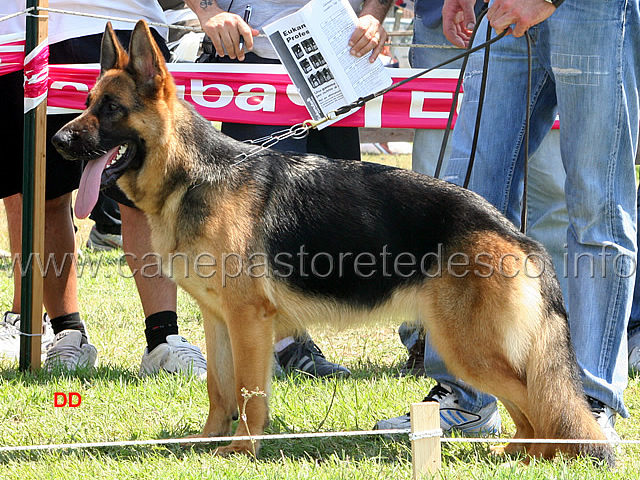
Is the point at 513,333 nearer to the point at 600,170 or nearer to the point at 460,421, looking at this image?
the point at 460,421

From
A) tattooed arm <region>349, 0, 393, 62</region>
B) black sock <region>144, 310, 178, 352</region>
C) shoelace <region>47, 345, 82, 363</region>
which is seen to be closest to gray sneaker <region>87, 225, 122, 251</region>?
shoelace <region>47, 345, 82, 363</region>

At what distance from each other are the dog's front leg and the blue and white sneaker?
0.57 m

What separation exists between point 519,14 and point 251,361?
1700 mm

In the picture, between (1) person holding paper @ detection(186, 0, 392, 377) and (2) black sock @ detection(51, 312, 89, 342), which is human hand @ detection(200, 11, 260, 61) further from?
(2) black sock @ detection(51, 312, 89, 342)

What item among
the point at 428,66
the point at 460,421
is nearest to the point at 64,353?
the point at 460,421

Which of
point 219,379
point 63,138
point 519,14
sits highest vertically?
point 519,14

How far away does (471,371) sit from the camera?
112 inches

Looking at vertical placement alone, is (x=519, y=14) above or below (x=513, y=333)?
above

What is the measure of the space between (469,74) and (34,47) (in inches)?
88.6

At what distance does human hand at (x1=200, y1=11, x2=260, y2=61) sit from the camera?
3928 millimetres

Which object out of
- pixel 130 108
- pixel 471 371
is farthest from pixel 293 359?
pixel 130 108

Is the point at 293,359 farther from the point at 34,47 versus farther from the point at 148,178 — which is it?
the point at 34,47

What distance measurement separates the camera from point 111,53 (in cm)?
311

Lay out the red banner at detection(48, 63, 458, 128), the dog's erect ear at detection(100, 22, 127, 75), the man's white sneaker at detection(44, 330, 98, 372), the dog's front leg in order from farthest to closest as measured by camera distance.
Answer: the red banner at detection(48, 63, 458, 128) < the man's white sneaker at detection(44, 330, 98, 372) < the dog's erect ear at detection(100, 22, 127, 75) < the dog's front leg
